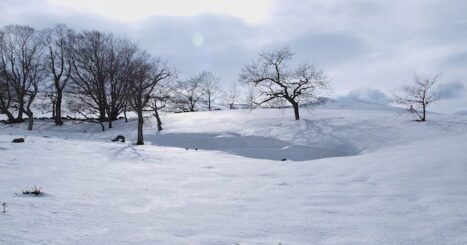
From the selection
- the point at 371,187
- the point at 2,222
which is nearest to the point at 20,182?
the point at 2,222

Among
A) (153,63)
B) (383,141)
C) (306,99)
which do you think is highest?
(153,63)

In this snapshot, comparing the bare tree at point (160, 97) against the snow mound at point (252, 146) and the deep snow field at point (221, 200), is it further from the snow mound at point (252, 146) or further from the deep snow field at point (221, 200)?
the deep snow field at point (221, 200)

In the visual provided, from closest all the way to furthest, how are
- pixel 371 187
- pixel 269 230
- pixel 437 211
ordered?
pixel 269 230 < pixel 437 211 < pixel 371 187

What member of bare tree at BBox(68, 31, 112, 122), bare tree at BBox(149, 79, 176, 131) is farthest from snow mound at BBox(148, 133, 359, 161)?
bare tree at BBox(68, 31, 112, 122)

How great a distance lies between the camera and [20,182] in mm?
7691

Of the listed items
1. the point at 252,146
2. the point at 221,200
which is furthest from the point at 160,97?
the point at 221,200

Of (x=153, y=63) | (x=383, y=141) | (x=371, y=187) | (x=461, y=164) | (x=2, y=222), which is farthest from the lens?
(x=153, y=63)

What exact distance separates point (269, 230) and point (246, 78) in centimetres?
3161

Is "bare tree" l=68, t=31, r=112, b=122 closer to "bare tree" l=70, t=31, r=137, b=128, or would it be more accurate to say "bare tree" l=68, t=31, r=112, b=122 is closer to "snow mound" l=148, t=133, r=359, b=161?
"bare tree" l=70, t=31, r=137, b=128

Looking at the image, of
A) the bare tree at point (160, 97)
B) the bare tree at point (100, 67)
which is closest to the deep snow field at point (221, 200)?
the bare tree at point (160, 97)

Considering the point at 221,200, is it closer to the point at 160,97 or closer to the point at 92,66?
the point at 160,97

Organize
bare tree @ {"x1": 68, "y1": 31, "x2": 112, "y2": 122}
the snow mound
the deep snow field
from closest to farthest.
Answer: the deep snow field
the snow mound
bare tree @ {"x1": 68, "y1": 31, "x2": 112, "y2": 122}

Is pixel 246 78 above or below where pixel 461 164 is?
above

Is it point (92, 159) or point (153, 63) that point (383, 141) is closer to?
point (92, 159)
